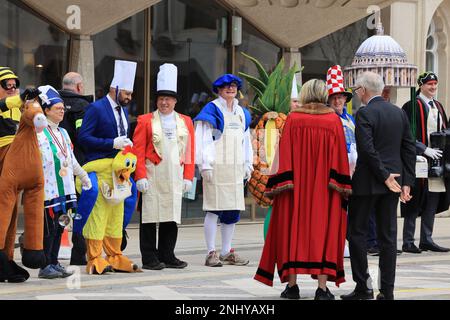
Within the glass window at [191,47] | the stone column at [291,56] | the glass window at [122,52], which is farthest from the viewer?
the stone column at [291,56]

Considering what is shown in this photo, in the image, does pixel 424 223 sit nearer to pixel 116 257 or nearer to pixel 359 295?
pixel 116 257

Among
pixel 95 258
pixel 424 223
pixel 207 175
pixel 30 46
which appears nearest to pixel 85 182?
pixel 95 258

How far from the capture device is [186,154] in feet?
40.1

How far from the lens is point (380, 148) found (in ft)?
32.2

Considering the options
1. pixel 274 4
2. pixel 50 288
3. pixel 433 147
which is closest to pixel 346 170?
pixel 50 288

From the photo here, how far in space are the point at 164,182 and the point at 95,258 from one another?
1.17 metres

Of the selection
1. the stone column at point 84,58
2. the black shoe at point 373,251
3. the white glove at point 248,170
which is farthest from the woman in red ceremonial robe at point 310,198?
the stone column at point 84,58

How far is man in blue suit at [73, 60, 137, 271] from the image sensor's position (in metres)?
11.3

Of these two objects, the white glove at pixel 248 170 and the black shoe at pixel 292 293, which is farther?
the white glove at pixel 248 170

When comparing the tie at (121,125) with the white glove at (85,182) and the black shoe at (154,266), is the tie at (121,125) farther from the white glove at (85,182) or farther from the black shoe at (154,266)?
the black shoe at (154,266)

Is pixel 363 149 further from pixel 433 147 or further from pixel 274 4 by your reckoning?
pixel 274 4

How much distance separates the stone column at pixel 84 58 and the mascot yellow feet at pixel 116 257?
16.2ft

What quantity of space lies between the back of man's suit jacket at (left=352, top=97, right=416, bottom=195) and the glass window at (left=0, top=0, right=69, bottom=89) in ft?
23.3

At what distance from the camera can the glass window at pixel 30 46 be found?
15.7 m
